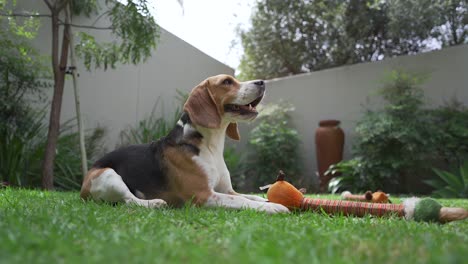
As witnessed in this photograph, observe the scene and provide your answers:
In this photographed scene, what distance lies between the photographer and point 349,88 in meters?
10.5

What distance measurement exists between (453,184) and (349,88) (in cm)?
376

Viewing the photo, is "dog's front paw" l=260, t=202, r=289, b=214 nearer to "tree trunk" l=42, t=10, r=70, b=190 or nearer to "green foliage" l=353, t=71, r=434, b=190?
"tree trunk" l=42, t=10, r=70, b=190

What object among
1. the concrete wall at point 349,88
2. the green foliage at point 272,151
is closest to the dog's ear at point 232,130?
the green foliage at point 272,151

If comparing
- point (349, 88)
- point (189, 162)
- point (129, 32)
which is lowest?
point (189, 162)

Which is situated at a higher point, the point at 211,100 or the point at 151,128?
the point at 211,100

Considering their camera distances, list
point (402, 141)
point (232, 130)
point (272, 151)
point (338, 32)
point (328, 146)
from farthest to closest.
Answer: point (338, 32)
point (272, 151)
point (328, 146)
point (402, 141)
point (232, 130)

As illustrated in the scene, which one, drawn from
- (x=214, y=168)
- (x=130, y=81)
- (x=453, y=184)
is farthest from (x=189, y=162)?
(x=130, y=81)

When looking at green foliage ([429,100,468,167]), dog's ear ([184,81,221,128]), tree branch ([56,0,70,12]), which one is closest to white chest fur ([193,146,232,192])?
dog's ear ([184,81,221,128])

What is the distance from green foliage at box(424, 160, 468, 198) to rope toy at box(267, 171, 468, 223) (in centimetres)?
563

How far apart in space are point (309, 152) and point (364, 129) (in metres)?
2.53

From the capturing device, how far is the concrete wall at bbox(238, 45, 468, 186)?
353 inches

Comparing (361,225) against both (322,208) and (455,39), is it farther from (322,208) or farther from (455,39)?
(455,39)

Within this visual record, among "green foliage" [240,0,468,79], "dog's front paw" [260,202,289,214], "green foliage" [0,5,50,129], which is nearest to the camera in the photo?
"dog's front paw" [260,202,289,214]

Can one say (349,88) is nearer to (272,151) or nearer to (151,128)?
(272,151)
